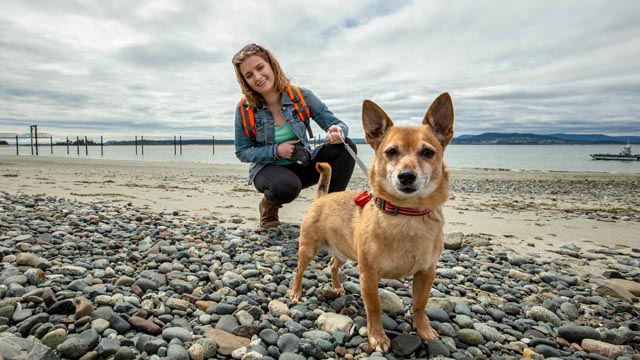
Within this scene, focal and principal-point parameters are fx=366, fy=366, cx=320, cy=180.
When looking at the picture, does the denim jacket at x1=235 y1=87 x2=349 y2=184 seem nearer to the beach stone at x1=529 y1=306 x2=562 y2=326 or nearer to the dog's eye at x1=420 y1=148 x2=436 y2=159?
the dog's eye at x1=420 y1=148 x2=436 y2=159

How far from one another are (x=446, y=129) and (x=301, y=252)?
78.2 inches

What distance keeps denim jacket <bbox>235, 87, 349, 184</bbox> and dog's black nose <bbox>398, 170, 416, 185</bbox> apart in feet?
11.3

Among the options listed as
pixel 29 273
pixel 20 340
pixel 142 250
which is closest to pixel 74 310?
pixel 20 340

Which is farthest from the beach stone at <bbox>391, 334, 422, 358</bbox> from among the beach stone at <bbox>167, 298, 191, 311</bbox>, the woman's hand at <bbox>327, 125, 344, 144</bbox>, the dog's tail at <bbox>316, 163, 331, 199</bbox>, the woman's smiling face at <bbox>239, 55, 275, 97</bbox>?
the woman's smiling face at <bbox>239, 55, 275, 97</bbox>

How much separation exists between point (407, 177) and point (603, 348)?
2.02m

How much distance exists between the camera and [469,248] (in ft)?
18.5

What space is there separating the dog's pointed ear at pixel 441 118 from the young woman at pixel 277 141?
8.96 feet

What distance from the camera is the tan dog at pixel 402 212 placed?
303 centimetres

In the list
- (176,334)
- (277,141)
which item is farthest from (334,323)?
Answer: (277,141)

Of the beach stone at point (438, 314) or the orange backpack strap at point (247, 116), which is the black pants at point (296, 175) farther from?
the beach stone at point (438, 314)

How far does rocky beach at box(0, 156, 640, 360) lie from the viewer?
2.80 m

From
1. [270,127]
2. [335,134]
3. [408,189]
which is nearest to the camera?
[408,189]

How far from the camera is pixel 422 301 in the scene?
318 cm

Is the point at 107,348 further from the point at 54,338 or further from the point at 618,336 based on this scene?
the point at 618,336
